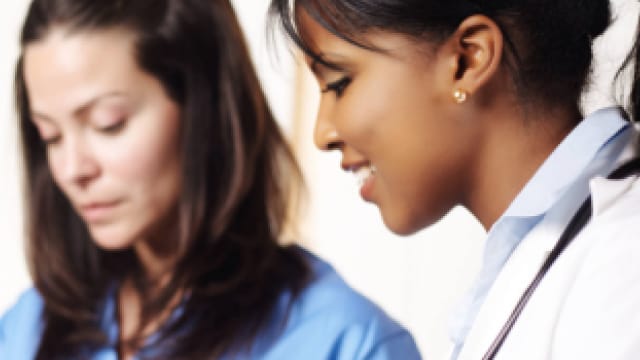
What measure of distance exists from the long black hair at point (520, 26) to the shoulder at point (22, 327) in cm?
31

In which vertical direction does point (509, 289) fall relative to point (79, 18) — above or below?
below

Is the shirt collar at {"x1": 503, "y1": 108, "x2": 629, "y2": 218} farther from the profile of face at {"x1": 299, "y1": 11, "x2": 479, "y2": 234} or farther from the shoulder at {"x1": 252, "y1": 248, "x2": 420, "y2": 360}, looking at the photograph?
the shoulder at {"x1": 252, "y1": 248, "x2": 420, "y2": 360}

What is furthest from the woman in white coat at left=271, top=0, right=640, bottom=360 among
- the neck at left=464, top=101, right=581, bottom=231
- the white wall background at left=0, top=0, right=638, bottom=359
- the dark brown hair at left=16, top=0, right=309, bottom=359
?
the white wall background at left=0, top=0, right=638, bottom=359

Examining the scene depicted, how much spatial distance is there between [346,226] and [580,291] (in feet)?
1.39

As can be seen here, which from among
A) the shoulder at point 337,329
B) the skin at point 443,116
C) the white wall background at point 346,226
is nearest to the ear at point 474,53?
the skin at point 443,116

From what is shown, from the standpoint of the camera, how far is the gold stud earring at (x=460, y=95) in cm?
48

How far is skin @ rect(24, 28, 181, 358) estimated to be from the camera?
0.60 m

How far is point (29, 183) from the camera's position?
2.25 feet

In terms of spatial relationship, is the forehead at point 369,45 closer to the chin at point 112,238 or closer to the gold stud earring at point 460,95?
the gold stud earring at point 460,95

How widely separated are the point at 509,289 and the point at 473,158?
7 centimetres

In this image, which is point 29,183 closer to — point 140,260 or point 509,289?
point 140,260

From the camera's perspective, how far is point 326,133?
520 mm

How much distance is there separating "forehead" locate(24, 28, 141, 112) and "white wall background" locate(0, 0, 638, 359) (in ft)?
0.48

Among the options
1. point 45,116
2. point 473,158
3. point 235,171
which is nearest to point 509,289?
point 473,158
